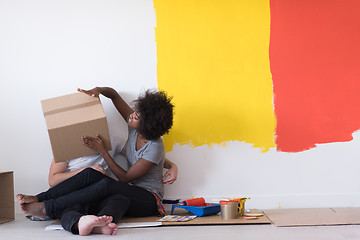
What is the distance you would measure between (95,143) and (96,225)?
533 mm

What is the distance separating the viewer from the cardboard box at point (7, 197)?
2.24 metres

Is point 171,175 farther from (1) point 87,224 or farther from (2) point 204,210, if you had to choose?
(1) point 87,224

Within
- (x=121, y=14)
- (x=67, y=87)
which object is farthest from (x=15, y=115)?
(x=121, y=14)

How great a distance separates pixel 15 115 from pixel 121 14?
89cm

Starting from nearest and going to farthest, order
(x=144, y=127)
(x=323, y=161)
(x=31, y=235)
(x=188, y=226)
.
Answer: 1. (x=31, y=235)
2. (x=188, y=226)
3. (x=144, y=127)
4. (x=323, y=161)

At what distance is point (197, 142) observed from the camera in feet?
8.32

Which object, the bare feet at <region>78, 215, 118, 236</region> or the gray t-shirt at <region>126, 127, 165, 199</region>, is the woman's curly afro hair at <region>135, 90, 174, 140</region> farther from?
the bare feet at <region>78, 215, 118, 236</region>

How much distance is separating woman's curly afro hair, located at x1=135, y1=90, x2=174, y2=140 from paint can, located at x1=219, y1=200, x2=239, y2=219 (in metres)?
0.49

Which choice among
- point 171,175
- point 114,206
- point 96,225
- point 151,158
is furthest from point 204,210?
point 96,225

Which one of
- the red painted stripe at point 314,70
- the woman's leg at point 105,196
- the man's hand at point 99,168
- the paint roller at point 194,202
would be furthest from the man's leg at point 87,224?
the red painted stripe at point 314,70

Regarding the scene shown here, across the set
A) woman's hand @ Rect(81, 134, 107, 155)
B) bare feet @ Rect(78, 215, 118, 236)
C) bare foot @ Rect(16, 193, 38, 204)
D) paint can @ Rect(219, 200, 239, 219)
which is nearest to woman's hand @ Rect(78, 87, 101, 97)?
woman's hand @ Rect(81, 134, 107, 155)

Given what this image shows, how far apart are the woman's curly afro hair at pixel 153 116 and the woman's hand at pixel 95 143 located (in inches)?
8.2

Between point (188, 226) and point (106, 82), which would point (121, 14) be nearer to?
point (106, 82)

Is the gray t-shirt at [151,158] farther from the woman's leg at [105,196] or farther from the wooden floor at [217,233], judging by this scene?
the wooden floor at [217,233]
